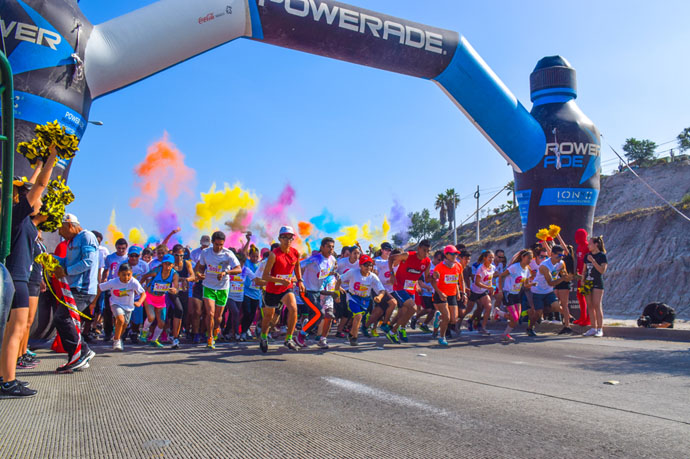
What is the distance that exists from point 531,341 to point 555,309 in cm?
154

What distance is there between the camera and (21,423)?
3.73 meters

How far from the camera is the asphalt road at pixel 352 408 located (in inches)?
125

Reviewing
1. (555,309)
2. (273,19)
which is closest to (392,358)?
(555,309)

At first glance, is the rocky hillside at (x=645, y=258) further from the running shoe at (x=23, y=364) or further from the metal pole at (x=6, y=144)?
the metal pole at (x=6, y=144)

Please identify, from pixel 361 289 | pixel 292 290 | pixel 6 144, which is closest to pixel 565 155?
pixel 361 289

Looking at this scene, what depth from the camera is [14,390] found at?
4512mm

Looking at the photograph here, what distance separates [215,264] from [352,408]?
18.6ft

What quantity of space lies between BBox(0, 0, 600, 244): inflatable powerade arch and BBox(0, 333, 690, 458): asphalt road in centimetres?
570

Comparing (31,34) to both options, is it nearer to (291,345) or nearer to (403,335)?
(291,345)

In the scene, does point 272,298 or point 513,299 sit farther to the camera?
point 513,299

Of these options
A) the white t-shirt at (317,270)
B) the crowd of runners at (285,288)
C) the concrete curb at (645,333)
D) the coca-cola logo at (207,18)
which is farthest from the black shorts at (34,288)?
the concrete curb at (645,333)

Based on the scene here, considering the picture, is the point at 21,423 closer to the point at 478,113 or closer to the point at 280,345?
the point at 280,345

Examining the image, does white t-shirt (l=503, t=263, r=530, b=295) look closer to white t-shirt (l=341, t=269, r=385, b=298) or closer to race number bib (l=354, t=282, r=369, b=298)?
white t-shirt (l=341, t=269, r=385, b=298)

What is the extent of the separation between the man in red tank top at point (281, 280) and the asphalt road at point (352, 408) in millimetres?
1024
